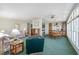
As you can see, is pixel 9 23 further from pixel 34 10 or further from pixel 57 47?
pixel 57 47

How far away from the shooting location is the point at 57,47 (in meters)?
2.22

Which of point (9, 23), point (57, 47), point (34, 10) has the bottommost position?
point (57, 47)

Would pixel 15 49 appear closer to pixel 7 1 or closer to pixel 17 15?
pixel 17 15

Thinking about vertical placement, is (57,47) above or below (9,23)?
below

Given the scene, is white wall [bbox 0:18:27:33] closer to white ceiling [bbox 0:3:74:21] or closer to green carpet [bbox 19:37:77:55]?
white ceiling [bbox 0:3:74:21]

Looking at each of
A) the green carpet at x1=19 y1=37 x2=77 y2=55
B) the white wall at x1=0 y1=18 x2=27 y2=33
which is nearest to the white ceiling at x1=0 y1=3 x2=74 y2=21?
the white wall at x1=0 y1=18 x2=27 y2=33

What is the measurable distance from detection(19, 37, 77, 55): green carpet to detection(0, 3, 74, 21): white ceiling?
0.37m

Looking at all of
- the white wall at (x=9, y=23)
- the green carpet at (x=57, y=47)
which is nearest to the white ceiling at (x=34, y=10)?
the white wall at (x=9, y=23)

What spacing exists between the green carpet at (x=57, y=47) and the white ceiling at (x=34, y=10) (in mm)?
368

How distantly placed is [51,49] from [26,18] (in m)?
0.66

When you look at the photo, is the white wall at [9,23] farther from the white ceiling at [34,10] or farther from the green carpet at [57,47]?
the green carpet at [57,47]

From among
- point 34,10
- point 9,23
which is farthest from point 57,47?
point 9,23

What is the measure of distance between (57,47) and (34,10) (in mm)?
724

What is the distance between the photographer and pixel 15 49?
217 centimetres
